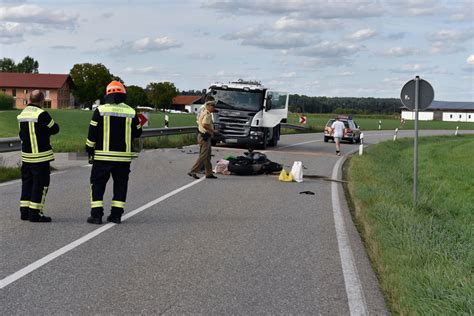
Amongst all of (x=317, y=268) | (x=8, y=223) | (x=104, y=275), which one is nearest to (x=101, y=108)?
(x=8, y=223)

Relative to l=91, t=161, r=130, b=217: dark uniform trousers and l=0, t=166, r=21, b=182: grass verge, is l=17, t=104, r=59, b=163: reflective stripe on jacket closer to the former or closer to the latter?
l=91, t=161, r=130, b=217: dark uniform trousers

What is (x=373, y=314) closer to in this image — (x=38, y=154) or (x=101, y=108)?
(x=101, y=108)

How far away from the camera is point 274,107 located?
2598cm

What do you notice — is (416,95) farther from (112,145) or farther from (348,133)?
(348,133)

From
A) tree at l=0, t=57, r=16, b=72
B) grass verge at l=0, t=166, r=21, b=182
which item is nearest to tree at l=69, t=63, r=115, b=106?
tree at l=0, t=57, r=16, b=72

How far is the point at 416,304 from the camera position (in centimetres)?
495

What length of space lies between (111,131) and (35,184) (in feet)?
4.05

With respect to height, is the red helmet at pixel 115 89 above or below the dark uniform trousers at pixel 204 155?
above

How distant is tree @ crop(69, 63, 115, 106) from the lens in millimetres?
129375

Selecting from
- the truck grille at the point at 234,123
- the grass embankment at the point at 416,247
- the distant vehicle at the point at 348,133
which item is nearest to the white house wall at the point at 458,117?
the distant vehicle at the point at 348,133

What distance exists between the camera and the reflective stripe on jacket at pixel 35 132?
8492mm

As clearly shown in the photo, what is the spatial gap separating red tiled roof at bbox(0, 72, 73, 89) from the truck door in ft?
339

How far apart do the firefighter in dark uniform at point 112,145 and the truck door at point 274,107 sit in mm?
17043

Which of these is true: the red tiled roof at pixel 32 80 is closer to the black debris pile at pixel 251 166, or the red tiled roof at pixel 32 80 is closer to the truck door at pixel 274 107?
the truck door at pixel 274 107
